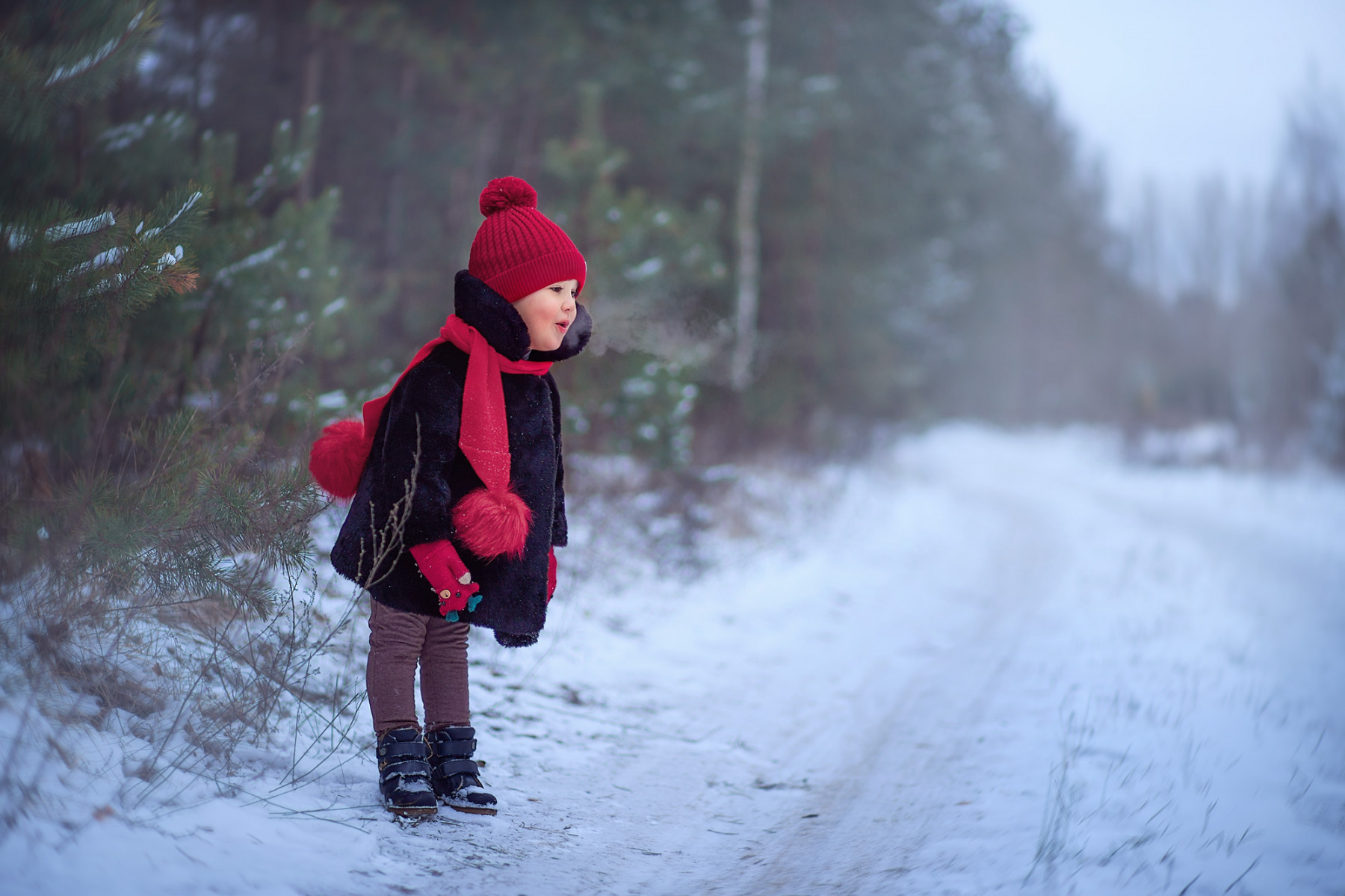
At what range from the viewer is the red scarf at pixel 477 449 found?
2.60 meters

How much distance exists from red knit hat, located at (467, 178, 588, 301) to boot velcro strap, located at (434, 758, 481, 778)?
5.10ft

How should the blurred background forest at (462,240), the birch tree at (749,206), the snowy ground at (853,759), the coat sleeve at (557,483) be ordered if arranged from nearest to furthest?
the snowy ground at (853,759), the blurred background forest at (462,240), the coat sleeve at (557,483), the birch tree at (749,206)

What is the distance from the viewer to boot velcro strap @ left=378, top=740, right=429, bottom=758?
105 inches

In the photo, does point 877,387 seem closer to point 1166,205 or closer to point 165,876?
point 165,876

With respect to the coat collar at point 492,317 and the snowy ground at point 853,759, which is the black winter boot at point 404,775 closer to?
the snowy ground at point 853,759

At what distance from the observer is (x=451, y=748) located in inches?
111

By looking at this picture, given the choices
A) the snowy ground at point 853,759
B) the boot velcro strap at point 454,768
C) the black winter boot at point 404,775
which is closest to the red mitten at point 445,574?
the black winter boot at point 404,775

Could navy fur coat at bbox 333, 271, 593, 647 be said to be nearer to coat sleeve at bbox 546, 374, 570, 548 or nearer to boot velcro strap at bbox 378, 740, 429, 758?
coat sleeve at bbox 546, 374, 570, 548

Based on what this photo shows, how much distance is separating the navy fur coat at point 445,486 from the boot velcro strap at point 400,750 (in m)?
0.42

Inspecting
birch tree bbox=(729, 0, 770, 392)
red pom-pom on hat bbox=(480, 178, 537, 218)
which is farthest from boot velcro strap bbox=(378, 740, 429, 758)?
birch tree bbox=(729, 0, 770, 392)

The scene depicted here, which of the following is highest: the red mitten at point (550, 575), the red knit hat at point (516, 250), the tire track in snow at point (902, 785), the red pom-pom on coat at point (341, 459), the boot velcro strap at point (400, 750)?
the red knit hat at point (516, 250)

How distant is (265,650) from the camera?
298 centimetres

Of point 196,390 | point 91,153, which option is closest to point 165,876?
point 196,390

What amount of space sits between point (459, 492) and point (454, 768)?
36.1 inches
